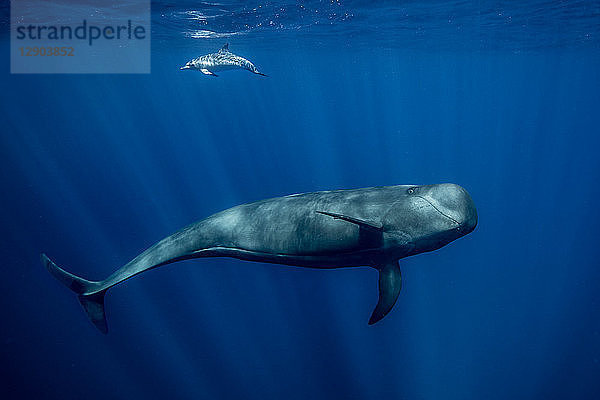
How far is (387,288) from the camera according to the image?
15.3 feet

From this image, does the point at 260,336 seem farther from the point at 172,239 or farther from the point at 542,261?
the point at 542,261

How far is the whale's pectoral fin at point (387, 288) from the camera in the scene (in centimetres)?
461

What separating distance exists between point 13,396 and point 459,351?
1764cm

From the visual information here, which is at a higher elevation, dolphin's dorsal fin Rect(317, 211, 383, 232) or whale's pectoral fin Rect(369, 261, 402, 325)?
dolphin's dorsal fin Rect(317, 211, 383, 232)

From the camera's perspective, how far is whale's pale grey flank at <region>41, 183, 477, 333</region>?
13.9ft

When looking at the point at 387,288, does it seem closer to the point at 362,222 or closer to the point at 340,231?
the point at 340,231

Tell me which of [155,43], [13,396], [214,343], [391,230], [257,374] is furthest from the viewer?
[155,43]

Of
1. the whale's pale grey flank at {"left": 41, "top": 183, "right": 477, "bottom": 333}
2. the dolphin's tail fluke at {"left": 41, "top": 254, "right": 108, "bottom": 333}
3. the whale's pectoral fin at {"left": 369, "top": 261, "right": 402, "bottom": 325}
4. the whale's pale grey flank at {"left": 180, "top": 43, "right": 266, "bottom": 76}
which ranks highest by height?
the whale's pale grey flank at {"left": 180, "top": 43, "right": 266, "bottom": 76}

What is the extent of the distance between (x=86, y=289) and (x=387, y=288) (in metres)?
4.31

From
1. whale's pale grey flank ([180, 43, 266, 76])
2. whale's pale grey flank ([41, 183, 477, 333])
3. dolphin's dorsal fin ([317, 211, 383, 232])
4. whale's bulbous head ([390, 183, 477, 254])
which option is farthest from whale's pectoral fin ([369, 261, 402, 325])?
whale's pale grey flank ([180, 43, 266, 76])

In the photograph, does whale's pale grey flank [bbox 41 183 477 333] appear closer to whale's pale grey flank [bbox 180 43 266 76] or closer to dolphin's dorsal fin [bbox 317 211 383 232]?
dolphin's dorsal fin [bbox 317 211 383 232]

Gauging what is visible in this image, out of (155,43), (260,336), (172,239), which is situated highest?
(155,43)

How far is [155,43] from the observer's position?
32.1 metres

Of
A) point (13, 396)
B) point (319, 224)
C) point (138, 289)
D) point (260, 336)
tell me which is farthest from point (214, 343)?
point (319, 224)
